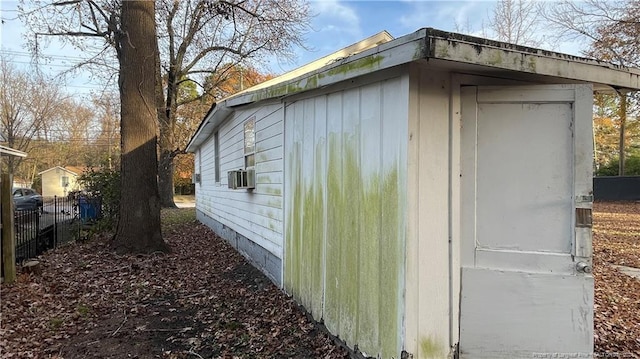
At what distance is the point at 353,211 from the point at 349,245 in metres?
0.30

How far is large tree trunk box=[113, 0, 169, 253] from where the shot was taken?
801 cm

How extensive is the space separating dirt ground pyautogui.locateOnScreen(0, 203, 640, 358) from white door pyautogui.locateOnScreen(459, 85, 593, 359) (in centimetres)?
113

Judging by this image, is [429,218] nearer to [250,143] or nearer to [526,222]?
[526,222]

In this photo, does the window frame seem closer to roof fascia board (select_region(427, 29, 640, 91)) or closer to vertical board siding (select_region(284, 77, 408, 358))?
vertical board siding (select_region(284, 77, 408, 358))

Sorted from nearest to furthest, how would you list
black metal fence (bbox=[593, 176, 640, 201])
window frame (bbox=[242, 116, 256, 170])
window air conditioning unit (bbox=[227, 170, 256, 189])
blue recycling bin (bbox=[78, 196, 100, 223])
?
window air conditioning unit (bbox=[227, 170, 256, 189]) < window frame (bbox=[242, 116, 256, 170]) < blue recycling bin (bbox=[78, 196, 100, 223]) < black metal fence (bbox=[593, 176, 640, 201])

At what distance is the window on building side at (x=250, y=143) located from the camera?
6957 millimetres

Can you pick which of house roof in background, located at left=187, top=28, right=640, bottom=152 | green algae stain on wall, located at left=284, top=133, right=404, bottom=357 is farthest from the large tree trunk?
house roof in background, located at left=187, top=28, right=640, bottom=152

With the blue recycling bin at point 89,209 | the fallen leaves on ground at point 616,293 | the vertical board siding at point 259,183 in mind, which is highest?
the vertical board siding at point 259,183

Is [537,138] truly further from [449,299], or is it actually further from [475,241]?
[449,299]

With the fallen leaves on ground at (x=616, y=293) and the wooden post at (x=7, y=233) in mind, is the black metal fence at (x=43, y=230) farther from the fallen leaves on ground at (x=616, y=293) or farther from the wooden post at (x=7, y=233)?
the fallen leaves on ground at (x=616, y=293)

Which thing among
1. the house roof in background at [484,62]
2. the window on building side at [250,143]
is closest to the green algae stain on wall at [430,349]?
the house roof in background at [484,62]

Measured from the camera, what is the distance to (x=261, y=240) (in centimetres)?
644

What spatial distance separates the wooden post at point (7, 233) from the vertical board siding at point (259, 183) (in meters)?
3.42

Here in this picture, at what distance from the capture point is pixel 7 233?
19.2ft
